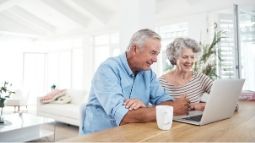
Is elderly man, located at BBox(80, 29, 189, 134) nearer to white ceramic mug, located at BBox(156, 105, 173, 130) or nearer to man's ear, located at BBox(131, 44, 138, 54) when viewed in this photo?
man's ear, located at BBox(131, 44, 138, 54)

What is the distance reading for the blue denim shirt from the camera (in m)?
1.11

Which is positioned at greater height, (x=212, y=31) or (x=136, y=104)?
(x=212, y=31)

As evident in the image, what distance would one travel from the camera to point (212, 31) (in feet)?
15.5

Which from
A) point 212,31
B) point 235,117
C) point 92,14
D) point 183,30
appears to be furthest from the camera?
point 92,14

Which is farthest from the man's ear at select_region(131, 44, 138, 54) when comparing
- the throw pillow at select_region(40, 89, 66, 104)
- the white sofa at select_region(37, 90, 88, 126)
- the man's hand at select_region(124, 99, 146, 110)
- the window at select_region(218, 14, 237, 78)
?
the throw pillow at select_region(40, 89, 66, 104)

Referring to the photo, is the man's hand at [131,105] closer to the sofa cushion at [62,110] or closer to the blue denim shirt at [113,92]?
the blue denim shirt at [113,92]

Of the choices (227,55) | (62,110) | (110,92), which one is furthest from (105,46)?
(110,92)

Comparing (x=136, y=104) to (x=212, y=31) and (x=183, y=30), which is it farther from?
(x=183, y=30)

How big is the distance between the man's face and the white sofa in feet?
9.99

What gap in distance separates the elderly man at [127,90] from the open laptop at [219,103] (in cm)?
16

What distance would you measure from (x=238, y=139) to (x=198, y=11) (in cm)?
448

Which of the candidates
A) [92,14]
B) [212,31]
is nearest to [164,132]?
[212,31]

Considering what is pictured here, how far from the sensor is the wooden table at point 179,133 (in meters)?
0.80

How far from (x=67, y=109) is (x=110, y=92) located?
352 centimetres
